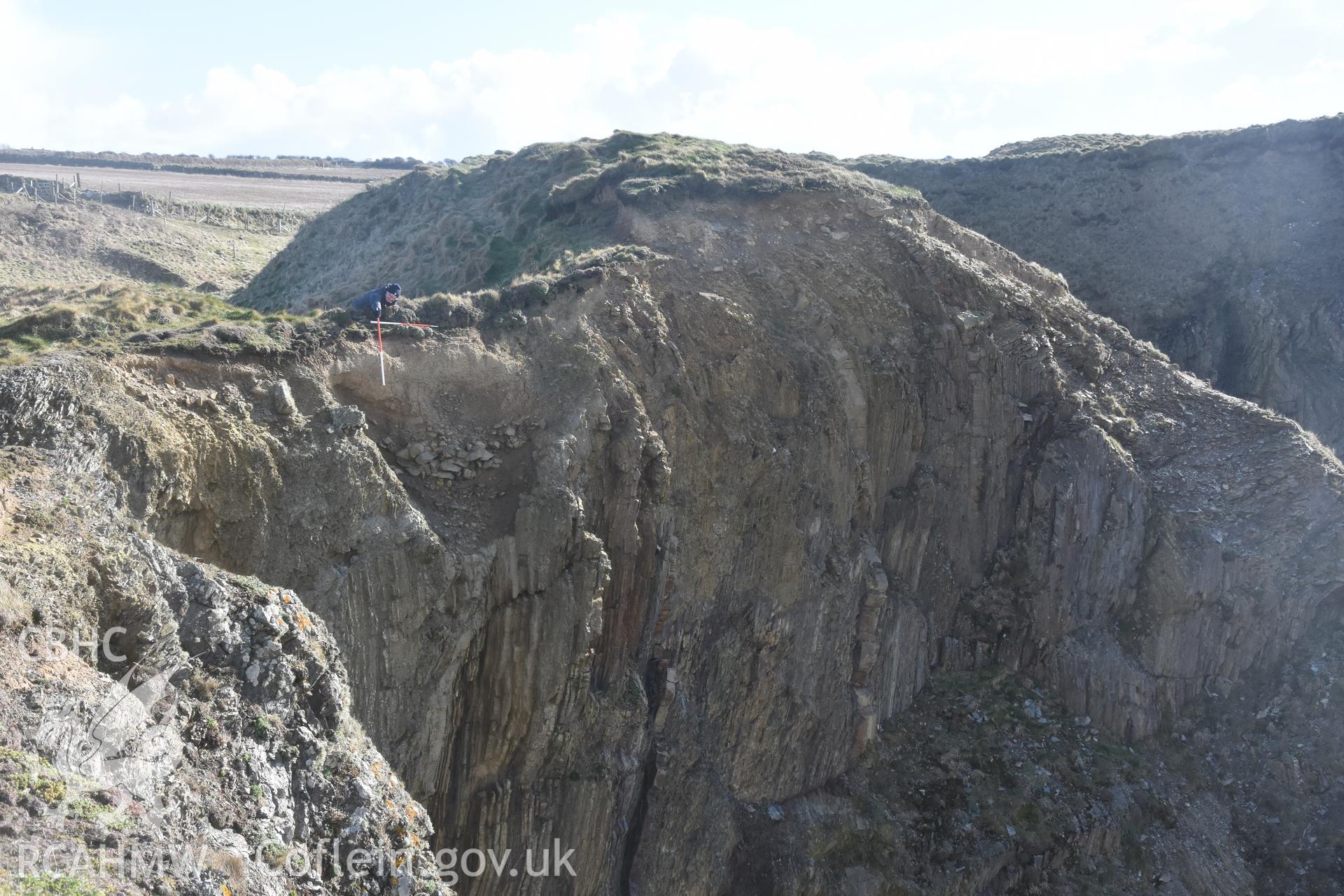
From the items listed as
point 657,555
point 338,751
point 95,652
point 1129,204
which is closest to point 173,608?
point 95,652

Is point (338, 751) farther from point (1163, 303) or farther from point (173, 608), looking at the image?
point (1163, 303)

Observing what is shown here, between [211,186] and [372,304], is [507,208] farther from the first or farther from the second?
[211,186]

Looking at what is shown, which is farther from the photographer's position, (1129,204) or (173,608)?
(1129,204)

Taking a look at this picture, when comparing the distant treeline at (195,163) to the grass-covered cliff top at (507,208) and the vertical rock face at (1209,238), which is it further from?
the vertical rock face at (1209,238)

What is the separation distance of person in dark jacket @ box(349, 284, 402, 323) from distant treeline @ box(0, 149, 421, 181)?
153 ft

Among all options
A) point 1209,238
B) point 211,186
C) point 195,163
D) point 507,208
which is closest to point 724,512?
point 507,208

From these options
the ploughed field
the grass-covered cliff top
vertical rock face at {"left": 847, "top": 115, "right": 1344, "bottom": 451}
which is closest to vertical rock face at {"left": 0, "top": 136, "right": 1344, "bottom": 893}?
the grass-covered cliff top

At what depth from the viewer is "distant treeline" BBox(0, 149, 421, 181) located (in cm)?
5728

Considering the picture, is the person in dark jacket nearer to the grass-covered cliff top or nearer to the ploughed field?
the grass-covered cliff top

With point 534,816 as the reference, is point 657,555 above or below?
above

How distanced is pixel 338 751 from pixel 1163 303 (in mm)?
36339

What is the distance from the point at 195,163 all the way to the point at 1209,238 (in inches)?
2259

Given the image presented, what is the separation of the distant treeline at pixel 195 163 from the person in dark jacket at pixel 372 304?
4670 centimetres

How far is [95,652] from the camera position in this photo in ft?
29.1
